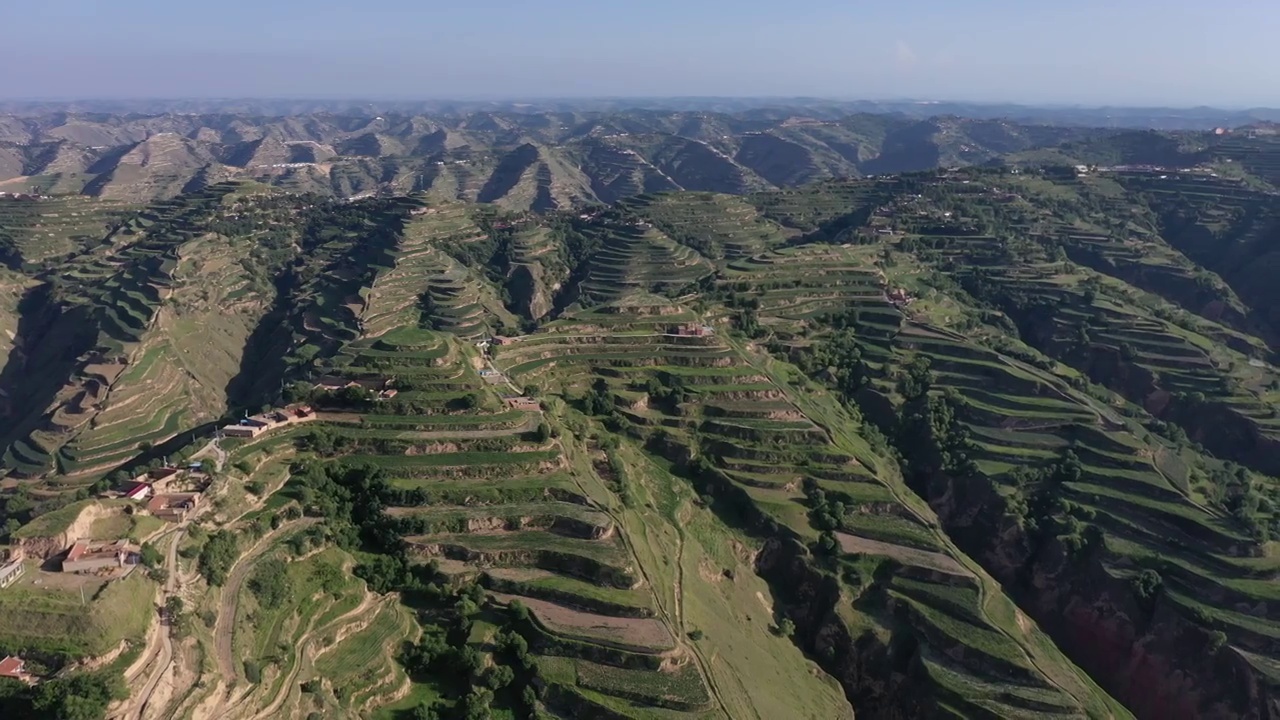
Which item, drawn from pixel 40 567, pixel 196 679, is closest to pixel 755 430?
pixel 196 679

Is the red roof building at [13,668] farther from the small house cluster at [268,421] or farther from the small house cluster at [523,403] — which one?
the small house cluster at [523,403]

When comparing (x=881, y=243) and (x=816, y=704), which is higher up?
(x=881, y=243)

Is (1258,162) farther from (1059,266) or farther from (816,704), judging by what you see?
(816,704)

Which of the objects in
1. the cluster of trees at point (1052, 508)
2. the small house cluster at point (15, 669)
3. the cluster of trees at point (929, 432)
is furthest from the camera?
the cluster of trees at point (929, 432)

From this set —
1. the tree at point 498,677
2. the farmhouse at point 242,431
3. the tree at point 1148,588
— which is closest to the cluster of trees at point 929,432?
the tree at point 1148,588

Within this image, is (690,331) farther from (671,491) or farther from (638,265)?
(638,265)

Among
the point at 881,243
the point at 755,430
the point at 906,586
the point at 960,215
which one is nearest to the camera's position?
the point at 906,586
